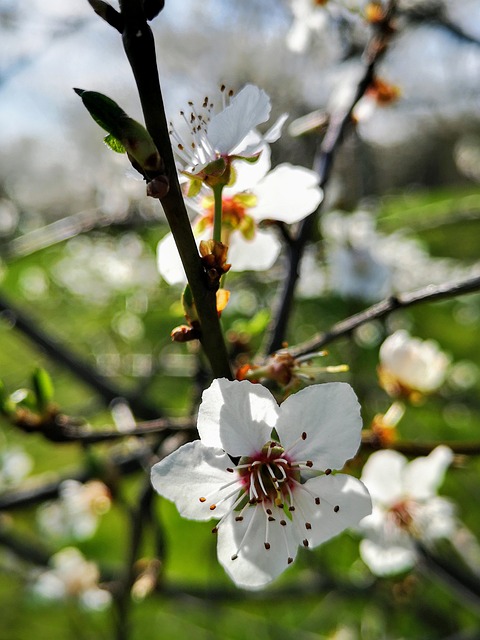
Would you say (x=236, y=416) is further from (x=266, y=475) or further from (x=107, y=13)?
(x=107, y=13)

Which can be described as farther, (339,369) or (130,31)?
(339,369)

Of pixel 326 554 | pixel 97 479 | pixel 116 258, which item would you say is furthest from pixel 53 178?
pixel 97 479

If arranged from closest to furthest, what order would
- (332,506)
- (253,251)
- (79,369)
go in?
1. (332,506)
2. (253,251)
3. (79,369)

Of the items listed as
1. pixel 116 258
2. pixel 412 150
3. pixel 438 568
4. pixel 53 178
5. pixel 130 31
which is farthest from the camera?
pixel 412 150

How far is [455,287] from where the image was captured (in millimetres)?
364

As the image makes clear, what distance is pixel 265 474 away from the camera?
403 mm

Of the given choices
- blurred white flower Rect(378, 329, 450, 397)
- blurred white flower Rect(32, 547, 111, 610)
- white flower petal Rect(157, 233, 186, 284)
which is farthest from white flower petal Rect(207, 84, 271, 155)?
blurred white flower Rect(32, 547, 111, 610)

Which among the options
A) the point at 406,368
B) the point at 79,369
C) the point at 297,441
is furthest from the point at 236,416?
the point at 79,369

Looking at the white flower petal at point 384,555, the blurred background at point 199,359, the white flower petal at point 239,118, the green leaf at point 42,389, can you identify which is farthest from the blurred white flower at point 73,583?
the white flower petal at point 239,118

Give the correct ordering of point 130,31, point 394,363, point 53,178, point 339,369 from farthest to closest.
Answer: point 53,178, point 394,363, point 339,369, point 130,31

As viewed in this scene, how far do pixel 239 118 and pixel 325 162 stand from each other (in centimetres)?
29

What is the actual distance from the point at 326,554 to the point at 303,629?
6.2 inches

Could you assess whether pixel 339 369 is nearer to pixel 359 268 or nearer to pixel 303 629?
pixel 359 268

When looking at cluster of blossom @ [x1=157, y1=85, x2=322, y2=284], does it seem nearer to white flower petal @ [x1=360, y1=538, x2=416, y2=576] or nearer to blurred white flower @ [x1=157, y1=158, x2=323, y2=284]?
blurred white flower @ [x1=157, y1=158, x2=323, y2=284]
